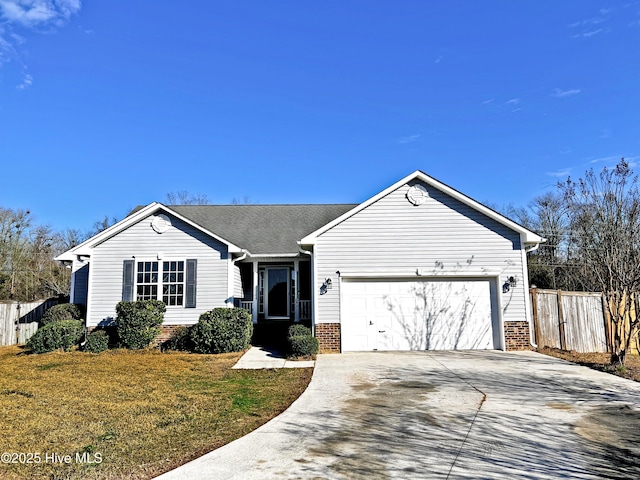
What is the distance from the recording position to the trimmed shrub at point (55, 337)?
1414 centimetres

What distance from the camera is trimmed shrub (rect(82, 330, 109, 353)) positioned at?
1448 centimetres

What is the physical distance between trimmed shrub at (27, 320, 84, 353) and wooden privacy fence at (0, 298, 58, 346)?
4.70 meters

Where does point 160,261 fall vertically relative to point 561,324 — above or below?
above

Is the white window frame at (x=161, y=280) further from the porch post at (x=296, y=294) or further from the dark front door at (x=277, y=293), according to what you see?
the porch post at (x=296, y=294)

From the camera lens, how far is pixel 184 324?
1543cm

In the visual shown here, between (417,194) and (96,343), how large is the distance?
38.2ft

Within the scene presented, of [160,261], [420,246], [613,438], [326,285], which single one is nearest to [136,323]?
[160,261]

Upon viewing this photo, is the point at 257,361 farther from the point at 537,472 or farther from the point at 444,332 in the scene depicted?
the point at 537,472

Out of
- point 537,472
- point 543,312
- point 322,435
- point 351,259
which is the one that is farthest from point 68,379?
point 543,312

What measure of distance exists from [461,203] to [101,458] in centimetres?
1251

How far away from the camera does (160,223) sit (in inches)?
629

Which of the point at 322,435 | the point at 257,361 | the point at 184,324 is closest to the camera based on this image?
the point at 322,435

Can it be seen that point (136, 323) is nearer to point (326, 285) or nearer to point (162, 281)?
point (162, 281)

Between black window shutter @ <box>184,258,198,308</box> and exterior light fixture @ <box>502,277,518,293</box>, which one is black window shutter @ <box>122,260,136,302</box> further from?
exterior light fixture @ <box>502,277,518,293</box>
